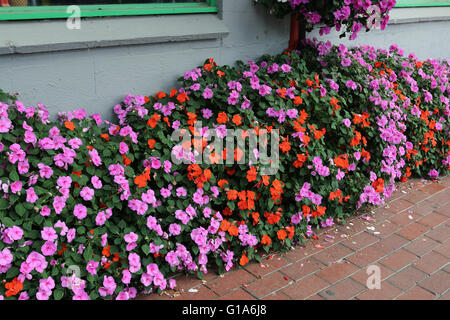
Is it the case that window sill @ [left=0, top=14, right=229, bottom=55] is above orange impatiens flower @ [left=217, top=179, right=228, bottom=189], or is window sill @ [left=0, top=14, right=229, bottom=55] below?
above

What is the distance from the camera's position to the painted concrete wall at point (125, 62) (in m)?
3.03

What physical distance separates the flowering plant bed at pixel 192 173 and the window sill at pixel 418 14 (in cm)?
152

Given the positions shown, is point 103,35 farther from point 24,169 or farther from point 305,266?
point 305,266

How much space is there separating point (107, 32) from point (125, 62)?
252 mm

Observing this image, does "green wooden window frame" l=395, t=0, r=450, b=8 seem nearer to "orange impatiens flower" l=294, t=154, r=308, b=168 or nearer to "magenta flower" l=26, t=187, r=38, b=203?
"orange impatiens flower" l=294, t=154, r=308, b=168

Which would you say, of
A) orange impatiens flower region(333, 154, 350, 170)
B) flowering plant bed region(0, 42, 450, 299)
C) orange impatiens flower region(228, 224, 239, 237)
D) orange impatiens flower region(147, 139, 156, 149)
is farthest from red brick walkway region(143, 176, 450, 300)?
orange impatiens flower region(147, 139, 156, 149)

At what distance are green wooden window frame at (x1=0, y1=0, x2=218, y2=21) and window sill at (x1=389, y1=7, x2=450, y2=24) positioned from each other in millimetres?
2811

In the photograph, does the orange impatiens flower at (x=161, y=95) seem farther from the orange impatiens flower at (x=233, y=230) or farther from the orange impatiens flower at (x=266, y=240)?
the orange impatiens flower at (x=266, y=240)

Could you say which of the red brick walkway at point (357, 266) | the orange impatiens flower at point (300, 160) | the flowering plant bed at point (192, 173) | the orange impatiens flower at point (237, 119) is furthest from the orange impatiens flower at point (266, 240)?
the orange impatiens flower at point (237, 119)

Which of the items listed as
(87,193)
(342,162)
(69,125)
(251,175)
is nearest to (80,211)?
(87,193)

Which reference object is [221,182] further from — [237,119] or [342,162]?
[342,162]

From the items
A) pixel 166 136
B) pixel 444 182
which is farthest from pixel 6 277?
pixel 444 182

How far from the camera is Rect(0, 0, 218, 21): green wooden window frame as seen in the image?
2.99 meters

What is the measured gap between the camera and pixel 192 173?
3.02 meters
